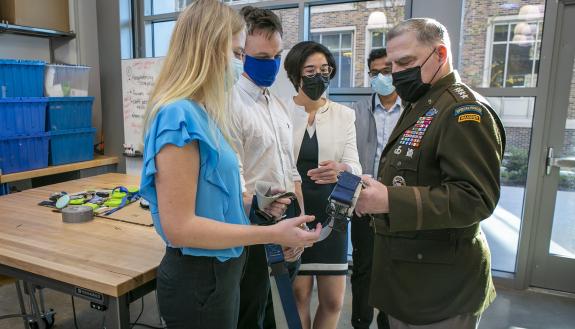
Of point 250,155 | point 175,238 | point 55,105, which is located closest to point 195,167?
point 175,238

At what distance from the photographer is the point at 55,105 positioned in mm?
3389

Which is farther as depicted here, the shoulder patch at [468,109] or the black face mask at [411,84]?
the black face mask at [411,84]

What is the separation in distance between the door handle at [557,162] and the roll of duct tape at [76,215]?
2.87m

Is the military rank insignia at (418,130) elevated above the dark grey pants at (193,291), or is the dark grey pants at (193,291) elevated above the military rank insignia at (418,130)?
the military rank insignia at (418,130)

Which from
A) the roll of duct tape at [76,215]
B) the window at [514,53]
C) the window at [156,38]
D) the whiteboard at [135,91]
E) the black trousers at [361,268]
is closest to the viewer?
the roll of duct tape at [76,215]

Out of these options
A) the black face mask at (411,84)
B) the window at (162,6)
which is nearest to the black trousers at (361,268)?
the black face mask at (411,84)

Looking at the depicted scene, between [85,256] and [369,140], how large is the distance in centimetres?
160

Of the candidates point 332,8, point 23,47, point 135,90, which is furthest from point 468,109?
point 23,47

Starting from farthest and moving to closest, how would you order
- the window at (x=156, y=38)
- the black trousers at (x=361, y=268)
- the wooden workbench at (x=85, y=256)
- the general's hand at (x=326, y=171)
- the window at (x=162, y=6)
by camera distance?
the window at (x=156, y=38) < the window at (x=162, y=6) < the black trousers at (x=361, y=268) < the general's hand at (x=326, y=171) < the wooden workbench at (x=85, y=256)

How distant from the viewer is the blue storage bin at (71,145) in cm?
347

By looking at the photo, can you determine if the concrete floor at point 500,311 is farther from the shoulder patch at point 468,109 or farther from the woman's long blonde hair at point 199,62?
the woman's long blonde hair at point 199,62

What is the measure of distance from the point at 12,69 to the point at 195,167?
2.89m

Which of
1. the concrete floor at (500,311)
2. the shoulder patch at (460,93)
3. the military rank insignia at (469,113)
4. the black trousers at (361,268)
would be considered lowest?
the concrete floor at (500,311)

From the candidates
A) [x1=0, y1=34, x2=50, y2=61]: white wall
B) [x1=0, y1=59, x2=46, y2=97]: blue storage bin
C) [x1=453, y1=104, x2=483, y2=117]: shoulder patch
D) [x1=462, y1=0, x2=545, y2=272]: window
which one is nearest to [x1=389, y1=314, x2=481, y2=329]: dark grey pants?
[x1=453, y1=104, x2=483, y2=117]: shoulder patch
